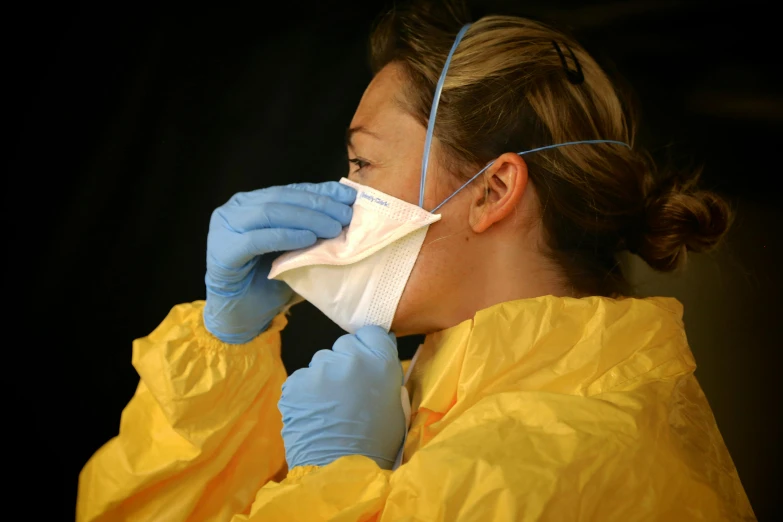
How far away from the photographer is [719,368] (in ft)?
4.75

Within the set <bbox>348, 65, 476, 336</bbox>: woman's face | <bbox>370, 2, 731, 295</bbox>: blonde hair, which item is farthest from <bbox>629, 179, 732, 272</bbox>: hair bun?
<bbox>348, 65, 476, 336</bbox>: woman's face

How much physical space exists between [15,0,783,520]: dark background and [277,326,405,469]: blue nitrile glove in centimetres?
71

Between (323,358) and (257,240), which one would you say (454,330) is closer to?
(323,358)

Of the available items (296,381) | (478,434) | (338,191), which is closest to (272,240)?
(338,191)

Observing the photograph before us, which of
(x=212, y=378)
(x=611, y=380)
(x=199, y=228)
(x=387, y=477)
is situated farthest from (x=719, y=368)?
(x=199, y=228)

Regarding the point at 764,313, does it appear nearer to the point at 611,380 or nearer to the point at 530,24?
the point at 611,380

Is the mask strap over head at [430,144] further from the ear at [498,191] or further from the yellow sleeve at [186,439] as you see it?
the yellow sleeve at [186,439]

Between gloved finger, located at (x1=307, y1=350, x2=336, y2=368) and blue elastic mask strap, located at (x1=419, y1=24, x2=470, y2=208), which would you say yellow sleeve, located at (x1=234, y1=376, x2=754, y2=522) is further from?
blue elastic mask strap, located at (x1=419, y1=24, x2=470, y2=208)

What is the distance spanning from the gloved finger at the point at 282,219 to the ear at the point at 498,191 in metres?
0.26

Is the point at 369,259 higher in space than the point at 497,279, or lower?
higher

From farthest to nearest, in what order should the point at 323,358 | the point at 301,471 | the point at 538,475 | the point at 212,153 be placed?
1. the point at 212,153
2. the point at 323,358
3. the point at 301,471
4. the point at 538,475

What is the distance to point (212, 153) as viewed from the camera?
5.57 feet

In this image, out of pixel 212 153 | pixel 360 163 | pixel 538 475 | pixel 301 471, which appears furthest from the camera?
pixel 212 153

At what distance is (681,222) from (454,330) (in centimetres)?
51
